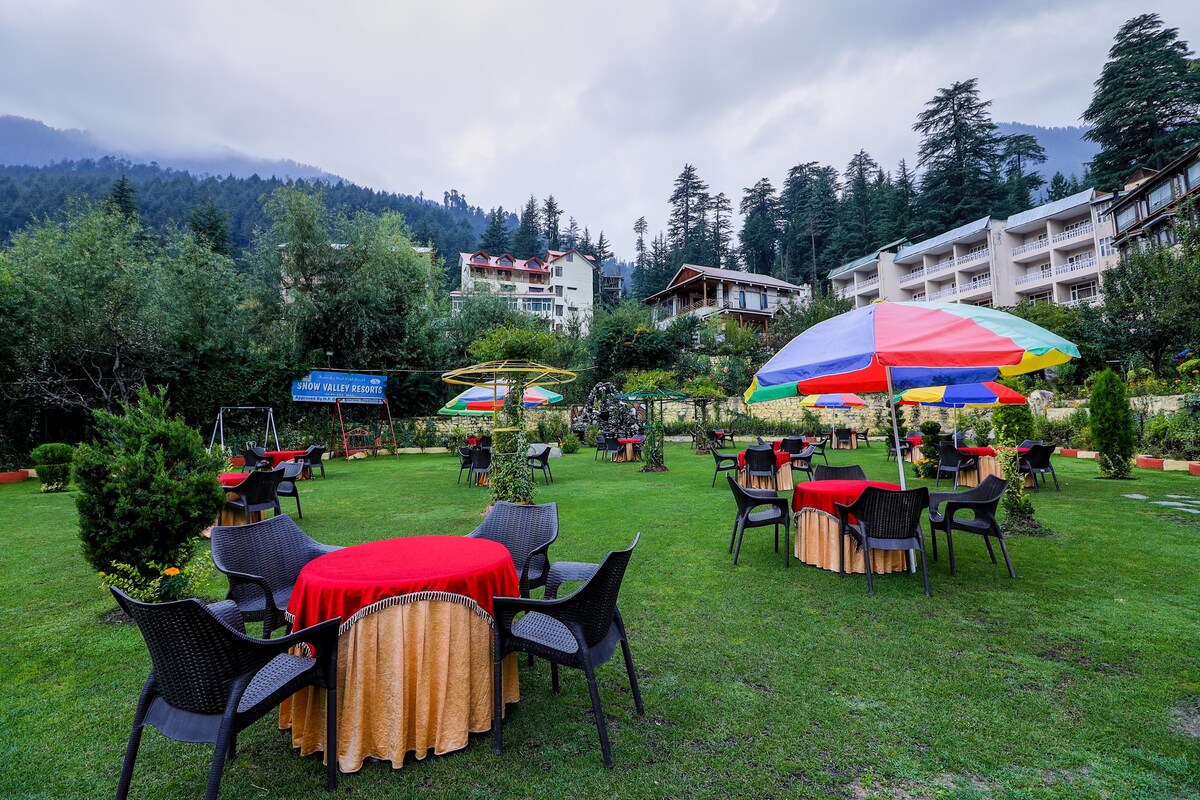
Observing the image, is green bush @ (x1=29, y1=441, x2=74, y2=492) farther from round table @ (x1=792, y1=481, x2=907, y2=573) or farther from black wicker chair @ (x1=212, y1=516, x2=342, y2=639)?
round table @ (x1=792, y1=481, x2=907, y2=573)

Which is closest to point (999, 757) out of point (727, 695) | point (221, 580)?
point (727, 695)

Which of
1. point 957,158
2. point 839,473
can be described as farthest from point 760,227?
point 839,473

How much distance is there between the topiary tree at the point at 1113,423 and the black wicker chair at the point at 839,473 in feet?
20.8

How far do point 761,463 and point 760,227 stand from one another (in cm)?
5153

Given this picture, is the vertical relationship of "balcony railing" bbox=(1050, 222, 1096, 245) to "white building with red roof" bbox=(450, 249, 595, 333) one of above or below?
below

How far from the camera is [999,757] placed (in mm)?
2223

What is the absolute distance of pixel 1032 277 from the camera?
1208 inches

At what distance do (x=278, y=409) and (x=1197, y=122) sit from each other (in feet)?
158

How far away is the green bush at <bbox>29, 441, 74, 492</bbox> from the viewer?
11.4m

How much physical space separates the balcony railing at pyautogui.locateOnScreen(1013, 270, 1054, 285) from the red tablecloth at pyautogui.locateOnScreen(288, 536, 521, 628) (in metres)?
37.8

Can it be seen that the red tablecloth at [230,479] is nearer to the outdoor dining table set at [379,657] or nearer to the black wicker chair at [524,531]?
the black wicker chair at [524,531]

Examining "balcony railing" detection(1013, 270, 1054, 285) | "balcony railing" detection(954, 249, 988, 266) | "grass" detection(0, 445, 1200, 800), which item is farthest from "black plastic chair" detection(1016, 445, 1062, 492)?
"balcony railing" detection(954, 249, 988, 266)

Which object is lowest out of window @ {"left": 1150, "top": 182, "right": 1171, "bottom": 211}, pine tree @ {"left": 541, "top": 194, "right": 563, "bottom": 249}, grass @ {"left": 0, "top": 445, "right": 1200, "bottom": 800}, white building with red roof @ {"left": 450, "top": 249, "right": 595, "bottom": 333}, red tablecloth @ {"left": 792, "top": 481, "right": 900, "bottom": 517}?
grass @ {"left": 0, "top": 445, "right": 1200, "bottom": 800}

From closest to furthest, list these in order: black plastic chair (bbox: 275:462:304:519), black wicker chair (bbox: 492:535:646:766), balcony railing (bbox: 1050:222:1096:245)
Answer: black wicker chair (bbox: 492:535:646:766)
black plastic chair (bbox: 275:462:304:519)
balcony railing (bbox: 1050:222:1096:245)
